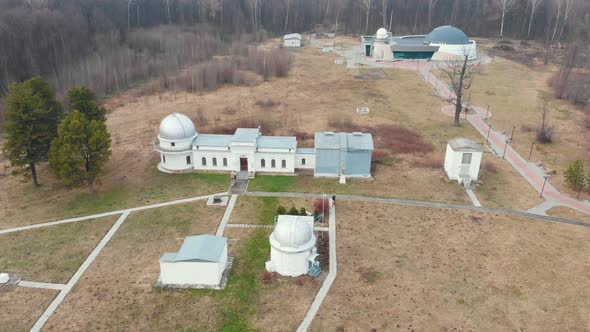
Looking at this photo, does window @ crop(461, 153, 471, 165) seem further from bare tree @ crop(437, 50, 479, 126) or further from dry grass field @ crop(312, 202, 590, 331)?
bare tree @ crop(437, 50, 479, 126)

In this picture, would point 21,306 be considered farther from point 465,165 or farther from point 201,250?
point 465,165

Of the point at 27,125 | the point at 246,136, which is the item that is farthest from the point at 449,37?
the point at 27,125

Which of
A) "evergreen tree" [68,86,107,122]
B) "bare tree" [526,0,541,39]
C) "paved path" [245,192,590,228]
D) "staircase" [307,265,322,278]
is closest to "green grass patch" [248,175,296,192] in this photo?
"paved path" [245,192,590,228]

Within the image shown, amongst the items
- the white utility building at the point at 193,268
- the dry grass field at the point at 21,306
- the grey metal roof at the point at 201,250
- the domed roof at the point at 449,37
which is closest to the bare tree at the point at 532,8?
the domed roof at the point at 449,37

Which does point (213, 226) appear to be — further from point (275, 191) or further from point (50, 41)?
point (50, 41)

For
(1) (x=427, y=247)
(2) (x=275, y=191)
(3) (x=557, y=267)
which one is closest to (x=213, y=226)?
(2) (x=275, y=191)

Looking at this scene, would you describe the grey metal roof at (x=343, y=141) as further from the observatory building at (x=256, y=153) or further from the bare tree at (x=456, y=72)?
the bare tree at (x=456, y=72)
